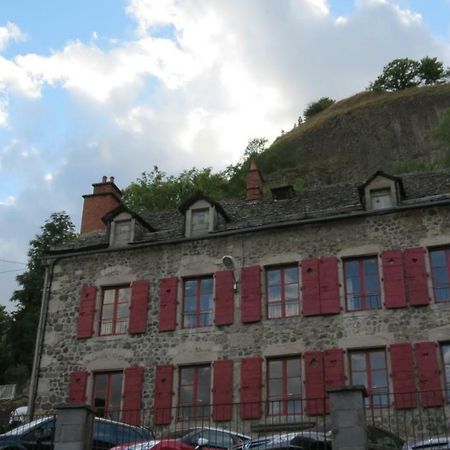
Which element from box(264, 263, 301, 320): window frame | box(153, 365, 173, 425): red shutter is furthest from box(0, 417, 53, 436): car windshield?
box(264, 263, 301, 320): window frame

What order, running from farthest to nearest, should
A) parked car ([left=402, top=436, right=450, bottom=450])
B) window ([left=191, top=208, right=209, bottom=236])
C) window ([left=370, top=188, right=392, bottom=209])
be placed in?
window ([left=191, top=208, right=209, bottom=236]) → window ([left=370, top=188, right=392, bottom=209]) → parked car ([left=402, top=436, right=450, bottom=450])

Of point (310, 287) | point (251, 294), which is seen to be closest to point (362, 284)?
point (310, 287)

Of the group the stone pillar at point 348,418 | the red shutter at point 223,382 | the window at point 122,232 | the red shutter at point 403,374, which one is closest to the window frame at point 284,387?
the red shutter at point 223,382

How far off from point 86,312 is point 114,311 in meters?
0.87

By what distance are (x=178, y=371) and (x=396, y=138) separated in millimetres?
39776

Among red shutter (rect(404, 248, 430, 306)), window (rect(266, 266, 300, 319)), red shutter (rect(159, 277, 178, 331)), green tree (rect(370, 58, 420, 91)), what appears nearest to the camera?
red shutter (rect(404, 248, 430, 306))

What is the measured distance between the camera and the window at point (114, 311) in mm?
21578

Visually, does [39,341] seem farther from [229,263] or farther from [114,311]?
[229,263]

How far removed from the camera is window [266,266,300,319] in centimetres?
2012

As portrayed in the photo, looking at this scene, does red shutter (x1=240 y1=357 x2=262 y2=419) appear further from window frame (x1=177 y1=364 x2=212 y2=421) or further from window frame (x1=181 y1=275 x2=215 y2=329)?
window frame (x1=181 y1=275 x2=215 y2=329)

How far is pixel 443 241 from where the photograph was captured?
19344 millimetres

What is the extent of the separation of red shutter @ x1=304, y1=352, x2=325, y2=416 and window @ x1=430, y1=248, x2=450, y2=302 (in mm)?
3553

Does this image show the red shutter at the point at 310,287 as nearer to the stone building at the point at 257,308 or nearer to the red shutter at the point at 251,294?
the stone building at the point at 257,308

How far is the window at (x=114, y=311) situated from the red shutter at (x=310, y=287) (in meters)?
5.56
